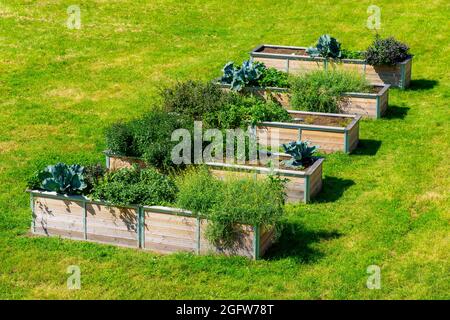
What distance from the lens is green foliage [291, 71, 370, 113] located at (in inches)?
852

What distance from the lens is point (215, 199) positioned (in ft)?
49.7

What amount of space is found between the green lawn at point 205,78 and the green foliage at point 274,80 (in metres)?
2.32

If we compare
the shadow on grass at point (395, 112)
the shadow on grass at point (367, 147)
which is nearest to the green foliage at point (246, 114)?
the shadow on grass at point (367, 147)

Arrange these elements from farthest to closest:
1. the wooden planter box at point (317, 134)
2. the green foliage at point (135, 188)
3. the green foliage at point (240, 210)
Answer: the wooden planter box at point (317, 134) < the green foliage at point (135, 188) < the green foliage at point (240, 210)

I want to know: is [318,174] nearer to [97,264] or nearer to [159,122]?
[159,122]

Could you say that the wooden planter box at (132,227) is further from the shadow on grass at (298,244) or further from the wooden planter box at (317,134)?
the wooden planter box at (317,134)

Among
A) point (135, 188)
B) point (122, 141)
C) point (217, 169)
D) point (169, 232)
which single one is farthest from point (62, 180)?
point (217, 169)

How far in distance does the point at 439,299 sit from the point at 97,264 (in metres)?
5.52

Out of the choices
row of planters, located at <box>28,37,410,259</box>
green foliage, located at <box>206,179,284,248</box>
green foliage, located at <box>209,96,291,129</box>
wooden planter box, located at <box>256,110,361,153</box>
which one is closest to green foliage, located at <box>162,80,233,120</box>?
row of planters, located at <box>28,37,410,259</box>

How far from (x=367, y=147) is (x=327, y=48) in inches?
189

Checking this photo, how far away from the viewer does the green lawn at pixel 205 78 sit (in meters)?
14.5
